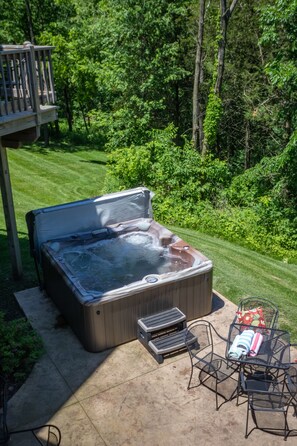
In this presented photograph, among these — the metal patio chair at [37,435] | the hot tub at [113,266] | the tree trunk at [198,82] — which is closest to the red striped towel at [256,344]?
the hot tub at [113,266]

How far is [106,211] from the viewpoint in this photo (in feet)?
23.2

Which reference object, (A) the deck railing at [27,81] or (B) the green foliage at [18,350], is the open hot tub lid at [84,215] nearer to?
(B) the green foliage at [18,350]

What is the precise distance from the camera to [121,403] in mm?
4418

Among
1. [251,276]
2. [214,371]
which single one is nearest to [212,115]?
[251,276]

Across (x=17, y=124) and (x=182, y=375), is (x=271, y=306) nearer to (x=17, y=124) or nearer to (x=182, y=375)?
(x=182, y=375)

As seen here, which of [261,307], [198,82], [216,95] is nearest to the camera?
[261,307]

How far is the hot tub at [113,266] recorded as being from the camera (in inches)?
203

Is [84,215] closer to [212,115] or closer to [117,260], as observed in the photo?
[117,260]

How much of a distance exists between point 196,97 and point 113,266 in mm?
8476

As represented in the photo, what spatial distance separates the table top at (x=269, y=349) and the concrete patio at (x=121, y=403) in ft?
1.57

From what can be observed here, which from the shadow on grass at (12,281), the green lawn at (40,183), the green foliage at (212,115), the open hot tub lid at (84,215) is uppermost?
the green foliage at (212,115)

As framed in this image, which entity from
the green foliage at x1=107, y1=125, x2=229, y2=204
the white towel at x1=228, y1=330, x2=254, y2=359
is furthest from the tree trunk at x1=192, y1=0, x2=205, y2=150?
the white towel at x1=228, y1=330, x2=254, y2=359

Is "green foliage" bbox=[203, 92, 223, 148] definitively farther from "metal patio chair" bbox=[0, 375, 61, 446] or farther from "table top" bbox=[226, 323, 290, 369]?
"metal patio chair" bbox=[0, 375, 61, 446]

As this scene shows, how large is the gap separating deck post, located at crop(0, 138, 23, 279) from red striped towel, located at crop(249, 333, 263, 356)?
3.73m
